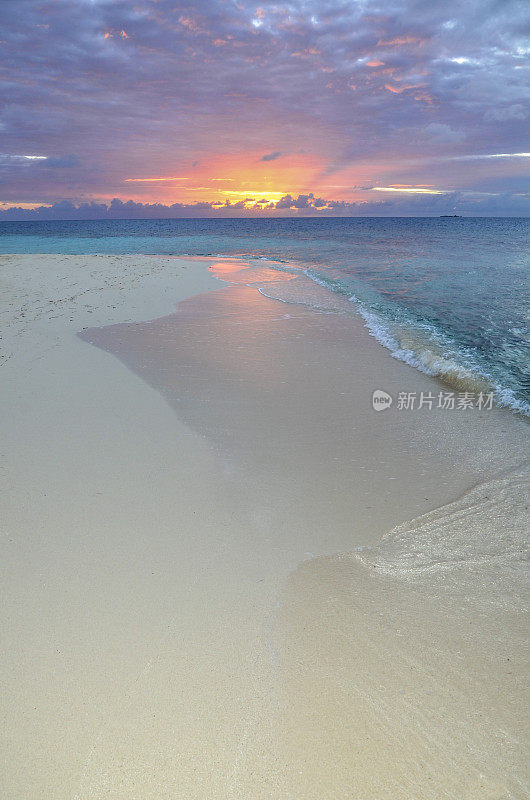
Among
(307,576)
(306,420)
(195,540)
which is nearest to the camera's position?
(307,576)

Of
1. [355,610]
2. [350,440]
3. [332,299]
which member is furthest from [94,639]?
[332,299]

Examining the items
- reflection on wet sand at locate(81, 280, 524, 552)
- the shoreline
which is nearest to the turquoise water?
reflection on wet sand at locate(81, 280, 524, 552)

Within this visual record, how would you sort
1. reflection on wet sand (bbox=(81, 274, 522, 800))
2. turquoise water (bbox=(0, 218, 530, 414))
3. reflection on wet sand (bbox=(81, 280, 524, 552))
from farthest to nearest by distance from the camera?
turquoise water (bbox=(0, 218, 530, 414)) < reflection on wet sand (bbox=(81, 280, 524, 552)) < reflection on wet sand (bbox=(81, 274, 522, 800))

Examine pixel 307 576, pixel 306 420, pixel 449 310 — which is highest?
pixel 449 310

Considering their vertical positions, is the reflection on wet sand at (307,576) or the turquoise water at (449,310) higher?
the turquoise water at (449,310)

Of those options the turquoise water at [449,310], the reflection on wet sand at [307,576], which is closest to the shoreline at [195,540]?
the reflection on wet sand at [307,576]

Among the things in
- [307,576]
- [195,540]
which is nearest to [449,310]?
[307,576]

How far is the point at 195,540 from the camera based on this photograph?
3887 mm

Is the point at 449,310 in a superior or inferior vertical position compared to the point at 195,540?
superior

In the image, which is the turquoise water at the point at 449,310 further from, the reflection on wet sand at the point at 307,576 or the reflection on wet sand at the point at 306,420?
the reflection on wet sand at the point at 307,576

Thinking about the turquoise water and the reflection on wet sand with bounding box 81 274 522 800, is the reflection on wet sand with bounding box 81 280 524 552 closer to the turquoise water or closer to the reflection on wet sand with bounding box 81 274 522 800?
the reflection on wet sand with bounding box 81 274 522 800

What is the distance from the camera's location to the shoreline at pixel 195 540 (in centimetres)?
239

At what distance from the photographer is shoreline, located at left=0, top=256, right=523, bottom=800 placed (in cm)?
239

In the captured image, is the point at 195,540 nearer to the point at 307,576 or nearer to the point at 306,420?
the point at 307,576
